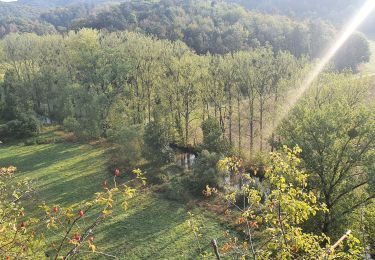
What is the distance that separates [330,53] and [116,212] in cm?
7960

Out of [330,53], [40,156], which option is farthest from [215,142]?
[330,53]

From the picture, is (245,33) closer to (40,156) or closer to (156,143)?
(156,143)

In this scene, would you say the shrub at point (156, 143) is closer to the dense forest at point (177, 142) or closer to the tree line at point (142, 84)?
the dense forest at point (177, 142)

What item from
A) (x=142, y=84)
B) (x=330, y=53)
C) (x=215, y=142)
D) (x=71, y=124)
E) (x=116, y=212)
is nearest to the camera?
(x=116, y=212)

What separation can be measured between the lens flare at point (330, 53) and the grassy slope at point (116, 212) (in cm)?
1907

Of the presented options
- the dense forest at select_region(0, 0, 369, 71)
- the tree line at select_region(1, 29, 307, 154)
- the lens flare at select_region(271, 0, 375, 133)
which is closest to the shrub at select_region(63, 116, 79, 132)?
the tree line at select_region(1, 29, 307, 154)

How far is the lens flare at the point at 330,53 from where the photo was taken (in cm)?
4658

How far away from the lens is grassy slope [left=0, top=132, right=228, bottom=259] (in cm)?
3003

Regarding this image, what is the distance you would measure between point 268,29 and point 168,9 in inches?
1799

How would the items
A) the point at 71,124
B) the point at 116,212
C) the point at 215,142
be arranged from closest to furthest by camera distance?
the point at 116,212, the point at 215,142, the point at 71,124

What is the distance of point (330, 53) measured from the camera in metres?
94.5

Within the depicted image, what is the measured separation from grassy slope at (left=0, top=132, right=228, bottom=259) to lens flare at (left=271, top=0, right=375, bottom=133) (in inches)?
751

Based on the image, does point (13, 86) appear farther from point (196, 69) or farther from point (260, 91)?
point (260, 91)

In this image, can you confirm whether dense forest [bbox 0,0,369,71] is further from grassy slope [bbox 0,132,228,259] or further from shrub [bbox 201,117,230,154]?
grassy slope [bbox 0,132,228,259]
